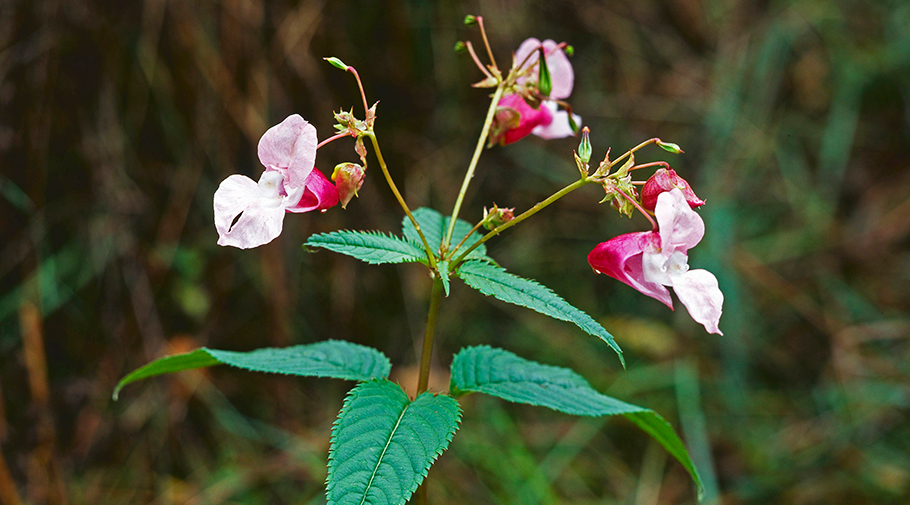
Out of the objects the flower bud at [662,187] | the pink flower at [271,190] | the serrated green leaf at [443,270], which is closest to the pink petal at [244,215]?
the pink flower at [271,190]

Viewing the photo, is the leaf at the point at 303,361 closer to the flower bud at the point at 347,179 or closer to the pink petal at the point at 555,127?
the flower bud at the point at 347,179

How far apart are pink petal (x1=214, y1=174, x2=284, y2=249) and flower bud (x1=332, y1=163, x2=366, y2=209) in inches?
3.5

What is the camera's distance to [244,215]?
815 millimetres

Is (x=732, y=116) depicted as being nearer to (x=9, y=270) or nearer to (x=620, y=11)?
(x=620, y=11)

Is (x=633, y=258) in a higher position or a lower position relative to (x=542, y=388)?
higher

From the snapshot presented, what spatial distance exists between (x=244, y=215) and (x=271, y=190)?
6cm

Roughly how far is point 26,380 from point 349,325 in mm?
1082

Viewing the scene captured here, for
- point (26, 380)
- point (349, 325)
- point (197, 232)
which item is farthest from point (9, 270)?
point (349, 325)

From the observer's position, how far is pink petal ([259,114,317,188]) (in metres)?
0.81

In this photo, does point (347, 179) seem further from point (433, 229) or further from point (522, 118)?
point (522, 118)

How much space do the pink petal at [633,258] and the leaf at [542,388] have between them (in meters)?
0.19

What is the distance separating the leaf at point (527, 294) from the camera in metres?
0.73

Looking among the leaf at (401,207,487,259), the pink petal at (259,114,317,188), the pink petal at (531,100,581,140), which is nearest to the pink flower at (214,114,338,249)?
the pink petal at (259,114,317,188)

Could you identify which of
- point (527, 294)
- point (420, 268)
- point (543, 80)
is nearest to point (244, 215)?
point (527, 294)
